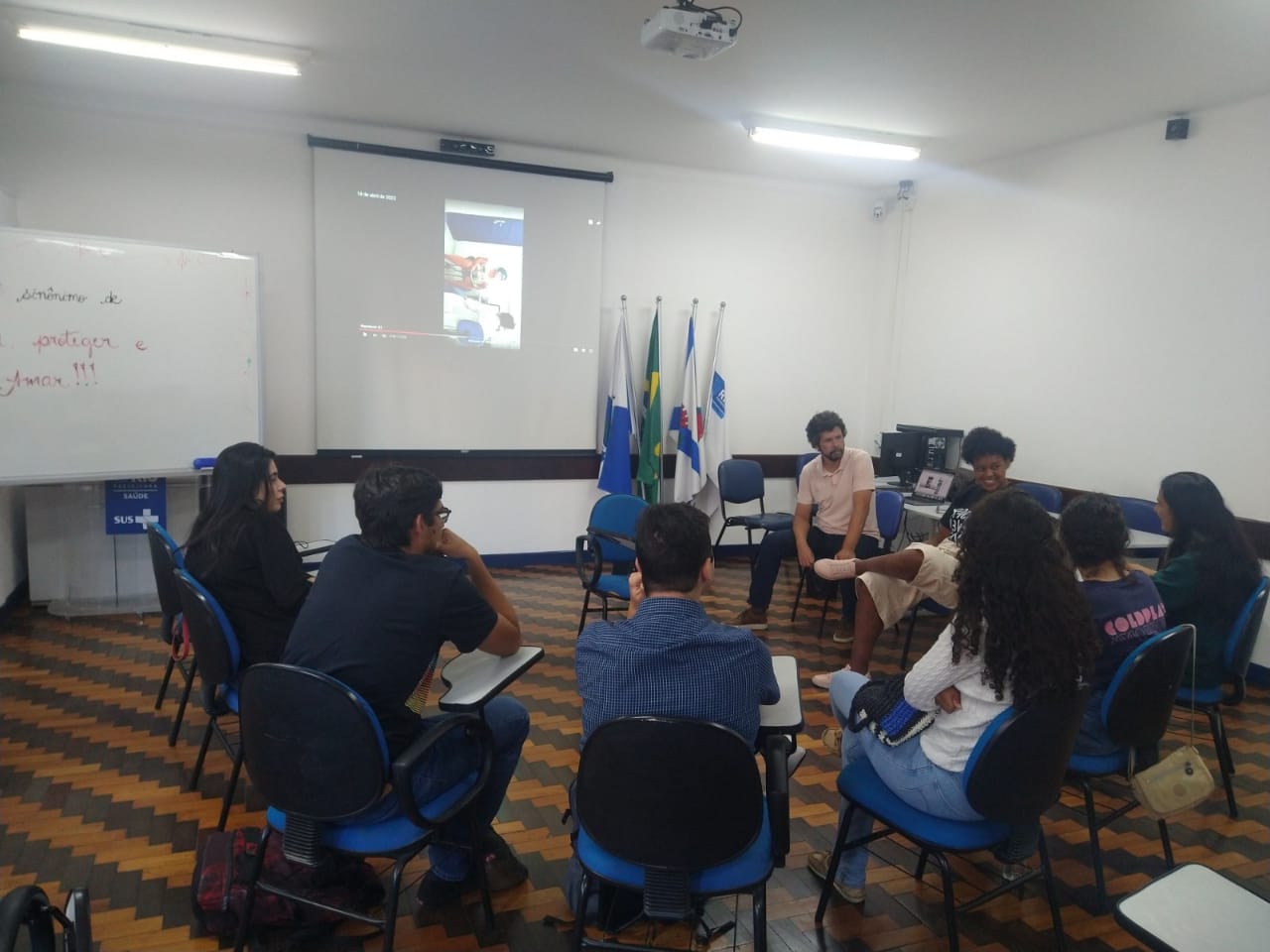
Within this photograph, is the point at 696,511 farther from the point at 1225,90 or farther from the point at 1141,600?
the point at 1225,90

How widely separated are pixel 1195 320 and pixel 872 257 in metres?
2.67

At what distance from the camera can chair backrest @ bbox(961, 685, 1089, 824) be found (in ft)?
5.51

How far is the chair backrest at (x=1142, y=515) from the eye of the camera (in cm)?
420

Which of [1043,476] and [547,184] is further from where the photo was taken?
[547,184]

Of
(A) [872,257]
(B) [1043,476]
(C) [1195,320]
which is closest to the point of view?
(C) [1195,320]

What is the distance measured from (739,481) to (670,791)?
435 cm

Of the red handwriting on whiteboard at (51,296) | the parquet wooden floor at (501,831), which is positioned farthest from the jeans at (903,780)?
the red handwriting on whiteboard at (51,296)

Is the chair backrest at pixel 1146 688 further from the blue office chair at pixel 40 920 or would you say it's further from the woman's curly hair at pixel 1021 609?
the blue office chair at pixel 40 920

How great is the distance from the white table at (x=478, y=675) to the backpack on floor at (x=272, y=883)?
51 cm

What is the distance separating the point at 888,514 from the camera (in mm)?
4594

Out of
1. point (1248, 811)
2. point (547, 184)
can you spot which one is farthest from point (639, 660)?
point (547, 184)

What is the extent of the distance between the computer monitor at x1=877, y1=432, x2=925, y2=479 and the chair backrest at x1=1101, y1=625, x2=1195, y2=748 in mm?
3440

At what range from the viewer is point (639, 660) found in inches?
62.7

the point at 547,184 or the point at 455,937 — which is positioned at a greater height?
the point at 547,184
